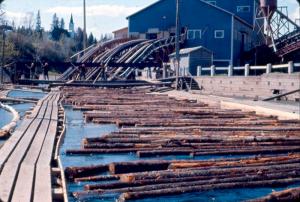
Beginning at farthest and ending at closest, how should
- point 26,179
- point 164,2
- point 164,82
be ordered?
point 164,2, point 164,82, point 26,179

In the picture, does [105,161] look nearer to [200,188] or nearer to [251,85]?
[200,188]

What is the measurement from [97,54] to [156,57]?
654 centimetres

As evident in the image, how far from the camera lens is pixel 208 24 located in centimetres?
5181

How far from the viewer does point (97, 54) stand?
54.3 meters

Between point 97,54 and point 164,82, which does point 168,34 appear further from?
point 164,82

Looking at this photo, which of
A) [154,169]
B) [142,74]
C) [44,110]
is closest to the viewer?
[154,169]

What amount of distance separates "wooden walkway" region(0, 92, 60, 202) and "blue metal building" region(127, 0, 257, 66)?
120 ft

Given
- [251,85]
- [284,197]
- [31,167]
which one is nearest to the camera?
[284,197]

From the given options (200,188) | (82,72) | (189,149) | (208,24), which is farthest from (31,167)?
(208,24)

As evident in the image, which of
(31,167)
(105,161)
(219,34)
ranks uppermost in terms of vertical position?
(219,34)

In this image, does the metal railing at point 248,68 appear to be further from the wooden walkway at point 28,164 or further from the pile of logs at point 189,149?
the wooden walkway at point 28,164

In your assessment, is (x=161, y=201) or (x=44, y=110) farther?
(x=44, y=110)

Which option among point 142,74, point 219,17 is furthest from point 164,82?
point 219,17

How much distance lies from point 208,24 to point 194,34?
1.68 metres
